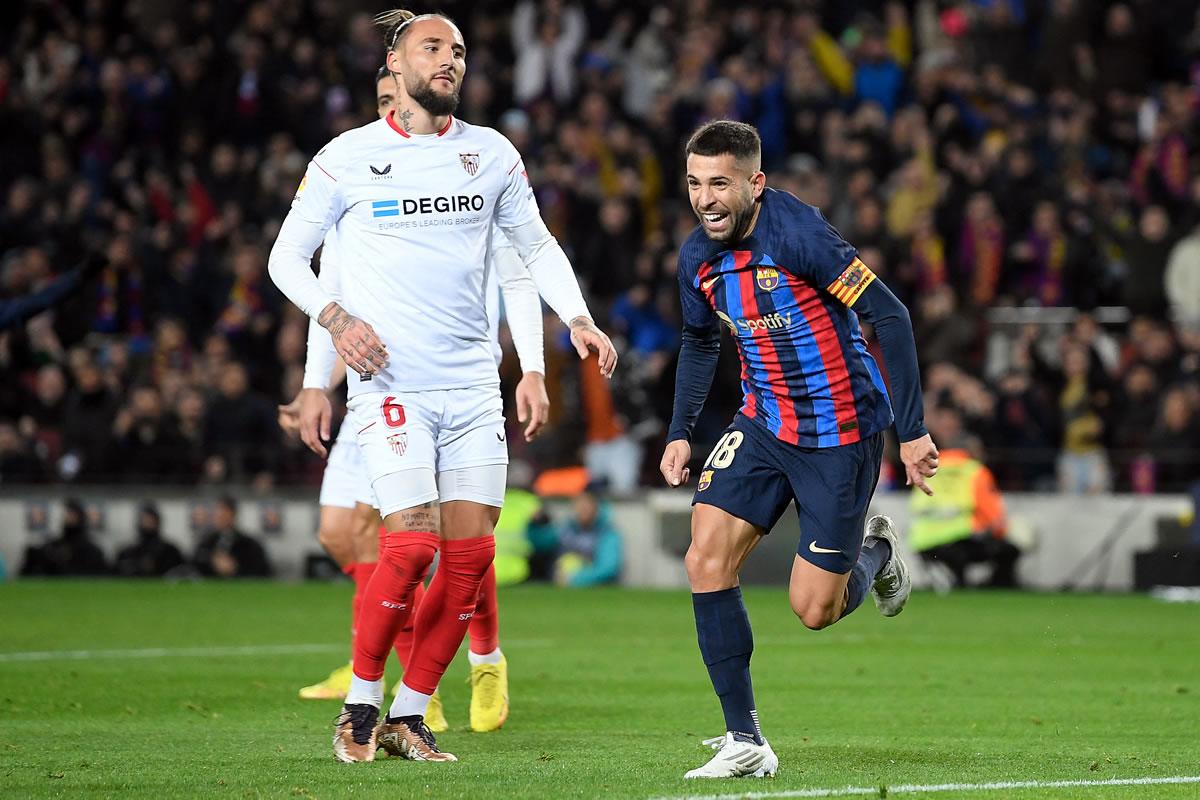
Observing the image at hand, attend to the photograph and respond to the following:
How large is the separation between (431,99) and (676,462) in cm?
160

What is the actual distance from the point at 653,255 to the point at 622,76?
3.91 m

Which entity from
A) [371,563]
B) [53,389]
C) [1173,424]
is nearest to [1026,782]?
[371,563]

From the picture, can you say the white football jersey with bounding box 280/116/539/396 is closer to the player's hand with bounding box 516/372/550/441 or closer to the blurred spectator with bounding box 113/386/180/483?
the player's hand with bounding box 516/372/550/441

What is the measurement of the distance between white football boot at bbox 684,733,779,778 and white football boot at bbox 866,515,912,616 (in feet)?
4.16

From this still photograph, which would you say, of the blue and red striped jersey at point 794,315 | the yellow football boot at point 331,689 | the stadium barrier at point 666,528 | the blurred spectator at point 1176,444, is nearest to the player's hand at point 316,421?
the blue and red striped jersey at point 794,315

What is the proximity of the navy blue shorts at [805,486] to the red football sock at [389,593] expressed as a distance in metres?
1.00

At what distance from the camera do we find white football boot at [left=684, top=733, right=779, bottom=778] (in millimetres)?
6508

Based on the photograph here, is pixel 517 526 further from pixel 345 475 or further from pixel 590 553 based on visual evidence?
pixel 345 475

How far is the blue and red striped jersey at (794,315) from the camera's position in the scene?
22.3ft

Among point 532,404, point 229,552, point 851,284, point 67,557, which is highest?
point 851,284

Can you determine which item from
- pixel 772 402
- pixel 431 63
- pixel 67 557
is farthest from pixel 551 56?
pixel 772 402

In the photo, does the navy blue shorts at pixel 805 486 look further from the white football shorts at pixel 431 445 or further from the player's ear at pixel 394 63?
the player's ear at pixel 394 63

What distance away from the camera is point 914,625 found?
14.8m

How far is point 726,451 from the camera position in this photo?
7027 millimetres
